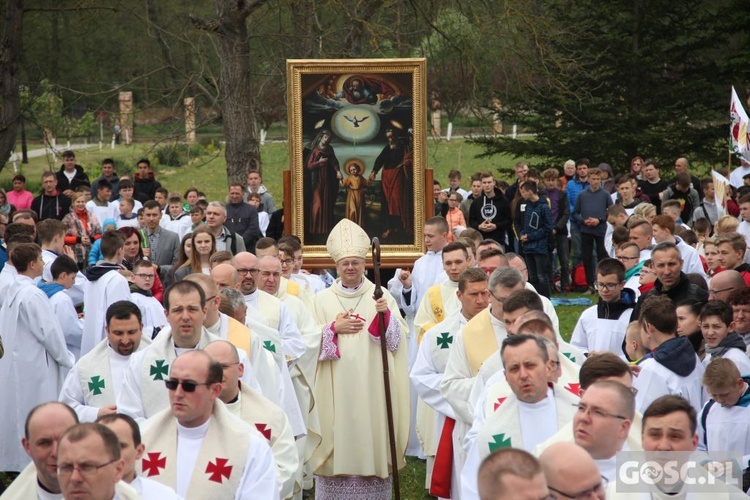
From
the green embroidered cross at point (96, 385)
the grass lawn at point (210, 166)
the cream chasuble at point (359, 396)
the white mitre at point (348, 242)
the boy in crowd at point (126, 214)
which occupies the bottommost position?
the cream chasuble at point (359, 396)

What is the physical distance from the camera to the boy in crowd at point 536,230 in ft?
53.5

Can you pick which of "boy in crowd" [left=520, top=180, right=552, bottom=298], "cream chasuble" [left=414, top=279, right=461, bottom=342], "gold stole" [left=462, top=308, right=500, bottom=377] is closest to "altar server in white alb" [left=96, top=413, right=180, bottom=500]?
"gold stole" [left=462, top=308, right=500, bottom=377]

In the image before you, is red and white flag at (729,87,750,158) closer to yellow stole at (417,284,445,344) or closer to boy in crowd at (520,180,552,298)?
boy in crowd at (520,180,552,298)

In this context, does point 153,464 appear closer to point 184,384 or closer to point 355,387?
point 184,384

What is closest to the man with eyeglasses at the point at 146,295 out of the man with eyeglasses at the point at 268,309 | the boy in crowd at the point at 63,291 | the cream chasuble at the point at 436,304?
the boy in crowd at the point at 63,291

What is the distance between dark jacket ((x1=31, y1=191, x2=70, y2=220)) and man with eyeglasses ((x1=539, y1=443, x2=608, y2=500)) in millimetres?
13803

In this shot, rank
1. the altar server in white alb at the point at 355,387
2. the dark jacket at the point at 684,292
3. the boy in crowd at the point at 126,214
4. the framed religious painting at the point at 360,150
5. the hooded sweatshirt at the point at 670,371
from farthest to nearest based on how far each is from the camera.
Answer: the boy in crowd at the point at 126,214
the framed religious painting at the point at 360,150
the altar server in white alb at the point at 355,387
the dark jacket at the point at 684,292
the hooded sweatshirt at the point at 670,371

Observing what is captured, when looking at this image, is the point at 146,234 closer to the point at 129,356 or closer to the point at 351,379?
the point at 351,379

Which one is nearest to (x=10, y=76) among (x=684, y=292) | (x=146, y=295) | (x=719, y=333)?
(x=146, y=295)

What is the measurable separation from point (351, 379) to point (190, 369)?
4042 mm

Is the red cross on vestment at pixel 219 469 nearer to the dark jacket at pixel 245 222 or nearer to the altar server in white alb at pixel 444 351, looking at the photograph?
the altar server in white alb at pixel 444 351

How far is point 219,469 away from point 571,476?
7.10 ft

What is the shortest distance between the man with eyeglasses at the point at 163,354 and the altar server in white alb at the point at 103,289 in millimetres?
2794

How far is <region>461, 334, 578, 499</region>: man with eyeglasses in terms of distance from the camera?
5.70 meters
